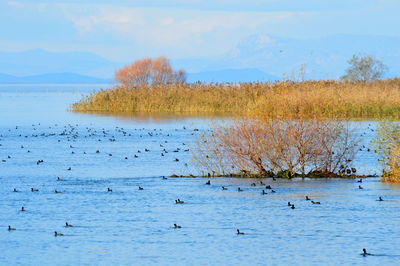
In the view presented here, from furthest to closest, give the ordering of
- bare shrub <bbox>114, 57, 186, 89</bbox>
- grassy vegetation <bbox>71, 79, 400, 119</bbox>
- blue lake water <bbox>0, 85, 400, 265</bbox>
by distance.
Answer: bare shrub <bbox>114, 57, 186, 89</bbox> < grassy vegetation <bbox>71, 79, 400, 119</bbox> < blue lake water <bbox>0, 85, 400, 265</bbox>

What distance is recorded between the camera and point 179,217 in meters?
18.8

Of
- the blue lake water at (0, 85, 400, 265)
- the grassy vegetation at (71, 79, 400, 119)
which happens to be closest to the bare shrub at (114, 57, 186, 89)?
the grassy vegetation at (71, 79, 400, 119)

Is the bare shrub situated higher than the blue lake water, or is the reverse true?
the bare shrub

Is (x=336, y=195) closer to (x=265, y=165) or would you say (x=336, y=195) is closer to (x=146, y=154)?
(x=265, y=165)

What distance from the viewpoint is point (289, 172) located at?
81.3 ft

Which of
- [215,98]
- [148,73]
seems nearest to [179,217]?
[215,98]

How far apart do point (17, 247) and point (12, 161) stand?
15.9 m

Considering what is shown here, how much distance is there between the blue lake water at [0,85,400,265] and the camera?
15125mm

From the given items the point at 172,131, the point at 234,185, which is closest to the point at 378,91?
the point at 172,131

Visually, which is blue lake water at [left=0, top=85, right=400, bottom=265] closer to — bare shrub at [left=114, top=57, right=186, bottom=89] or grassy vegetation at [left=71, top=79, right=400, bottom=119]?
grassy vegetation at [left=71, top=79, right=400, bottom=119]

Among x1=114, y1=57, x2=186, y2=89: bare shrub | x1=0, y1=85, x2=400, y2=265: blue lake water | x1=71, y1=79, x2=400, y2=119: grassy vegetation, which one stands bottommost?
x1=0, y1=85, x2=400, y2=265: blue lake water

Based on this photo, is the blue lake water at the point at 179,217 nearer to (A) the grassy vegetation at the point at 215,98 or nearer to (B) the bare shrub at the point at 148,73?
(A) the grassy vegetation at the point at 215,98

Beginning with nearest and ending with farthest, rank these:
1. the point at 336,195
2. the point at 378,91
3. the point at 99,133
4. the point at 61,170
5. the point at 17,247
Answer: the point at 17,247 < the point at 336,195 < the point at 61,170 < the point at 99,133 < the point at 378,91

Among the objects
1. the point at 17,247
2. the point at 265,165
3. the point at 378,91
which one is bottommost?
the point at 17,247
